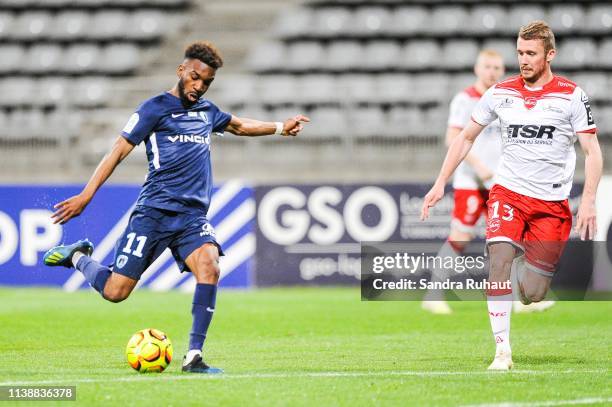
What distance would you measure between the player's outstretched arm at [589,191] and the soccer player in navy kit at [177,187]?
7.84 ft

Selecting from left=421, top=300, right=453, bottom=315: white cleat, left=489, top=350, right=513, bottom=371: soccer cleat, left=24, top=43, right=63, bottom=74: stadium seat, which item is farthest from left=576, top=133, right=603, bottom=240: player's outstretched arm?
left=24, top=43, right=63, bottom=74: stadium seat

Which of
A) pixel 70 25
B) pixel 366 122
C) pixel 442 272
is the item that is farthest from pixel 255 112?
pixel 70 25

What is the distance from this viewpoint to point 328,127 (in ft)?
55.5

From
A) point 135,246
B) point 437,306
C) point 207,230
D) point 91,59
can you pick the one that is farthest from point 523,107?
point 91,59

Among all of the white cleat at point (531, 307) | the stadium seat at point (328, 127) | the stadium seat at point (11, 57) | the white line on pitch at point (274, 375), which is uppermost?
the stadium seat at point (11, 57)

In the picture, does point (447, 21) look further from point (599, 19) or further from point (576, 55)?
point (599, 19)

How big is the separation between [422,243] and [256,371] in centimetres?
815

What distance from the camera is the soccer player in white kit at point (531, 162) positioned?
754 cm

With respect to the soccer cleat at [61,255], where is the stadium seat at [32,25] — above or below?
above

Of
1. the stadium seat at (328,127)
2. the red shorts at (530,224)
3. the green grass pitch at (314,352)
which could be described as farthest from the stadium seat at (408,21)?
the red shorts at (530,224)

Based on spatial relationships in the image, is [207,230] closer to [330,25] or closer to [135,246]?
[135,246]

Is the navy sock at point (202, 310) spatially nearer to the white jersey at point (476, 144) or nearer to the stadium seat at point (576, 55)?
the white jersey at point (476, 144)

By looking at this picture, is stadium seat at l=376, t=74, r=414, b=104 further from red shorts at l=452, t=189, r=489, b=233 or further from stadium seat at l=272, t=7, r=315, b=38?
red shorts at l=452, t=189, r=489, b=233

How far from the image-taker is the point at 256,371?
7453 millimetres
